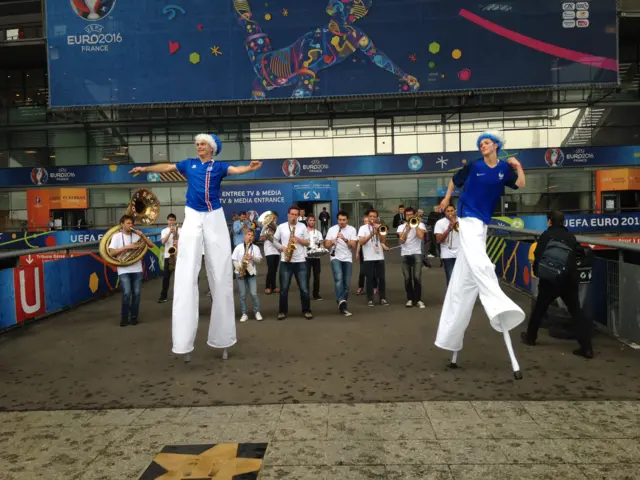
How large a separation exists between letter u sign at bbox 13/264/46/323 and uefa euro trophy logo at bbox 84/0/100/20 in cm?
1994

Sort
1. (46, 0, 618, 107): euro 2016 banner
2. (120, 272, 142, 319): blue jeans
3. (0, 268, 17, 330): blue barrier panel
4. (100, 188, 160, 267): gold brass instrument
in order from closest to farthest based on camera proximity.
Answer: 1. (0, 268, 17, 330): blue barrier panel
2. (120, 272, 142, 319): blue jeans
3. (100, 188, 160, 267): gold brass instrument
4. (46, 0, 618, 107): euro 2016 banner

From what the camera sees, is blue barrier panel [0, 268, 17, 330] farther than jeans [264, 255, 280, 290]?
No

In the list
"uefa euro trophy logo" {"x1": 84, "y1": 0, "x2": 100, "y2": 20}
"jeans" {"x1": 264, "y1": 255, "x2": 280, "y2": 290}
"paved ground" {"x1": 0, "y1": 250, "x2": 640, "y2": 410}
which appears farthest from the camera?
"uefa euro trophy logo" {"x1": 84, "y1": 0, "x2": 100, "y2": 20}

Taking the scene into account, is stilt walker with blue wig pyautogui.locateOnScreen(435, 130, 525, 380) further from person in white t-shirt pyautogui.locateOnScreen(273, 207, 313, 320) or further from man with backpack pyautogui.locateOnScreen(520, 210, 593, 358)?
person in white t-shirt pyautogui.locateOnScreen(273, 207, 313, 320)

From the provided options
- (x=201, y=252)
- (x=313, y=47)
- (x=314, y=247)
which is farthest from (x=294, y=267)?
(x=313, y=47)

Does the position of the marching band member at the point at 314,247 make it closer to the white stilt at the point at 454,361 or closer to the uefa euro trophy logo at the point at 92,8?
the white stilt at the point at 454,361

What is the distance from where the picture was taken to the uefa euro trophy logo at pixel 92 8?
25138mm

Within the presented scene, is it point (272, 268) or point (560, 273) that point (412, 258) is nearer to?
point (272, 268)

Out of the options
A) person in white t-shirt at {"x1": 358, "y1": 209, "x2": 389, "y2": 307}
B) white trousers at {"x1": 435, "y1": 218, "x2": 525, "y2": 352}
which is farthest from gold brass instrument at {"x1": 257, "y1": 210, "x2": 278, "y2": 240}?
white trousers at {"x1": 435, "y1": 218, "x2": 525, "y2": 352}

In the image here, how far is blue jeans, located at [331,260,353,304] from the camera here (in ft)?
29.9

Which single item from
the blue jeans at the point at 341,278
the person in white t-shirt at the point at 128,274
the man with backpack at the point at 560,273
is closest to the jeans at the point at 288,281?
the blue jeans at the point at 341,278

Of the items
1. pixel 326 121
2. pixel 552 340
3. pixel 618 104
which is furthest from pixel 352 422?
pixel 618 104

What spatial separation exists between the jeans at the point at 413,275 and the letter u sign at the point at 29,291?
241 inches

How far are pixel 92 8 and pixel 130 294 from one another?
70.6ft
